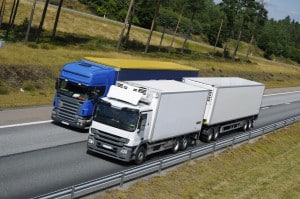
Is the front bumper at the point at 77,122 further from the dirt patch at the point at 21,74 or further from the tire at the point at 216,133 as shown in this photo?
the dirt patch at the point at 21,74

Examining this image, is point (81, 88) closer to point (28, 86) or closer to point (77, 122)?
point (77, 122)

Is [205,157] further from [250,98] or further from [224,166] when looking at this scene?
[250,98]

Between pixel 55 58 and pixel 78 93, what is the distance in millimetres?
21454

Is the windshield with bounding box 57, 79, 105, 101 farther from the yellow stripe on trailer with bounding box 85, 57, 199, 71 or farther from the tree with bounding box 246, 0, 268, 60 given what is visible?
the tree with bounding box 246, 0, 268, 60

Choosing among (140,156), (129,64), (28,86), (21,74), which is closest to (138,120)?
(140,156)

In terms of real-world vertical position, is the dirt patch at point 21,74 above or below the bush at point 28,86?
above

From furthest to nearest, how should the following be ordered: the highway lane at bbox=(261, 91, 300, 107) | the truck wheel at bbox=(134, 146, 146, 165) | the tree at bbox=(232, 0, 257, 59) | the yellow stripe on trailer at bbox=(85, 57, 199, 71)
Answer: the tree at bbox=(232, 0, 257, 59), the highway lane at bbox=(261, 91, 300, 107), the yellow stripe on trailer at bbox=(85, 57, 199, 71), the truck wheel at bbox=(134, 146, 146, 165)

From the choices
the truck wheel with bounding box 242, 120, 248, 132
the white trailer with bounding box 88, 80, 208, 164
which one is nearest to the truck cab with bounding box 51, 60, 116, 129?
the white trailer with bounding box 88, 80, 208, 164

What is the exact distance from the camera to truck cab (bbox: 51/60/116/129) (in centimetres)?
2694

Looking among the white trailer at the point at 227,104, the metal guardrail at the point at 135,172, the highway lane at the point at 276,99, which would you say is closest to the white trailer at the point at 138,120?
the metal guardrail at the point at 135,172

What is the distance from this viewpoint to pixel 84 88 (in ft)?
88.7

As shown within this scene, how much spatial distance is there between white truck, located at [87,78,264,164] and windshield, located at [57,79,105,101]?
3.52 meters

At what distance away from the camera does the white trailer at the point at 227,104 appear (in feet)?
97.7

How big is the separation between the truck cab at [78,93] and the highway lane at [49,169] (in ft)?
6.70
